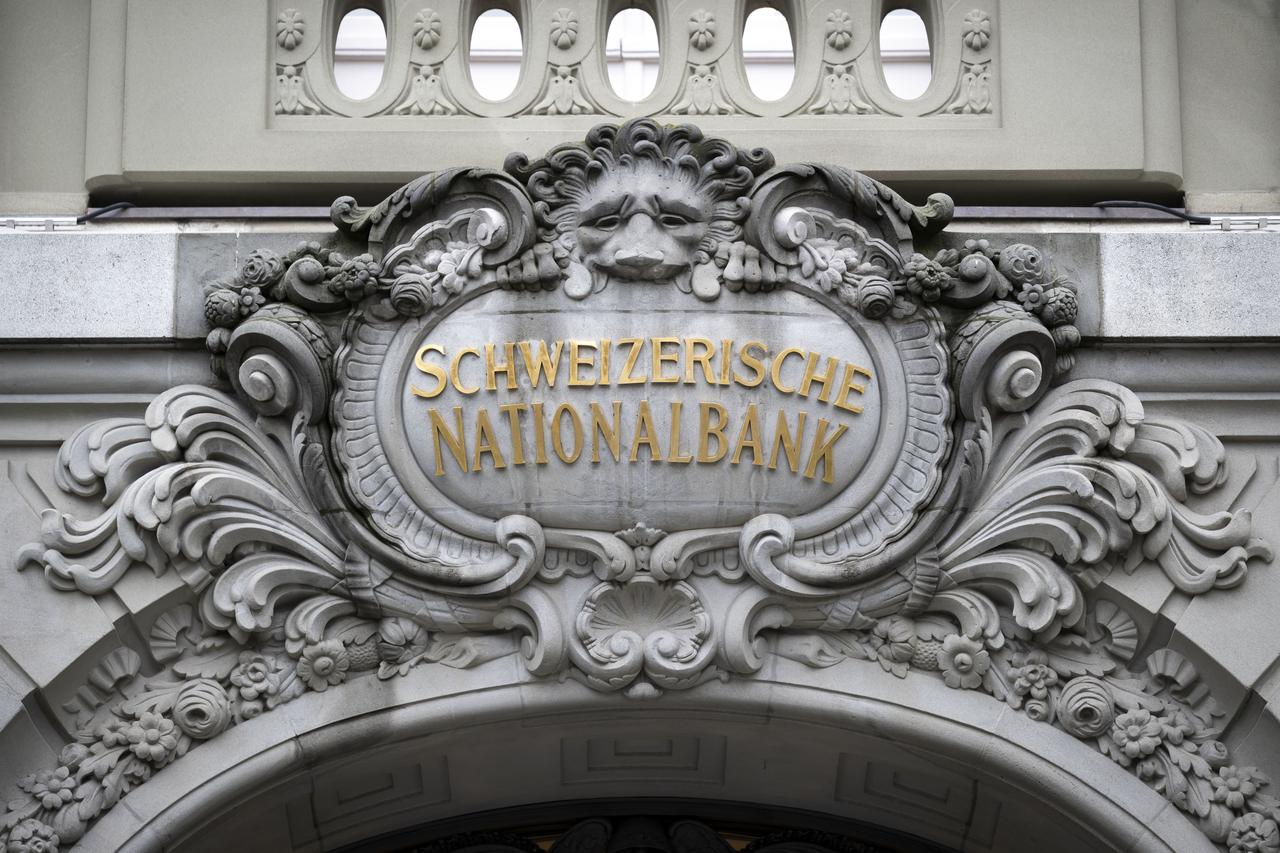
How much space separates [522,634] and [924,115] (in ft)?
8.63

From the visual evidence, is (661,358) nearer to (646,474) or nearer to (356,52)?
(646,474)

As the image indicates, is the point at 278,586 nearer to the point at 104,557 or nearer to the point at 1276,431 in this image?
the point at 104,557

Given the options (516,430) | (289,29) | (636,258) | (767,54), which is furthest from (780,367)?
(767,54)

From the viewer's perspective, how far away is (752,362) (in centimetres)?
754

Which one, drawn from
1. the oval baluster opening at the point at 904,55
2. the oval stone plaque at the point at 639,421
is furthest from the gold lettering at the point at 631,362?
the oval baluster opening at the point at 904,55

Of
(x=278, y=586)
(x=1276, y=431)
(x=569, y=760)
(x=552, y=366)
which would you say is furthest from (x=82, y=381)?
(x=1276, y=431)

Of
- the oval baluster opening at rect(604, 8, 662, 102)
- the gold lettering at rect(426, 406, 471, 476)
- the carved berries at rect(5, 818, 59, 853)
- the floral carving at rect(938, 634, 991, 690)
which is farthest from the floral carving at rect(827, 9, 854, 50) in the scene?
the oval baluster opening at rect(604, 8, 662, 102)

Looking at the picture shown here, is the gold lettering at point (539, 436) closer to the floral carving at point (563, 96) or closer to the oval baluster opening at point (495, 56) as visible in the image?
the floral carving at point (563, 96)

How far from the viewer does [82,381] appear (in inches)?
303

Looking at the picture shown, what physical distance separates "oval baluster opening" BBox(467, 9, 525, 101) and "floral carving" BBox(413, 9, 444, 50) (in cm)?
427

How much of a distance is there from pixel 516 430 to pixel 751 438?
2.76ft

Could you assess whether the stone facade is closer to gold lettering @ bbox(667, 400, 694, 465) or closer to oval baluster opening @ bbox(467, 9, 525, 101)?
gold lettering @ bbox(667, 400, 694, 465)

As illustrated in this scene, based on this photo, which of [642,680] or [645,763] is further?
[645,763]

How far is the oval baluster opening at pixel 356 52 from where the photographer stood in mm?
12055
